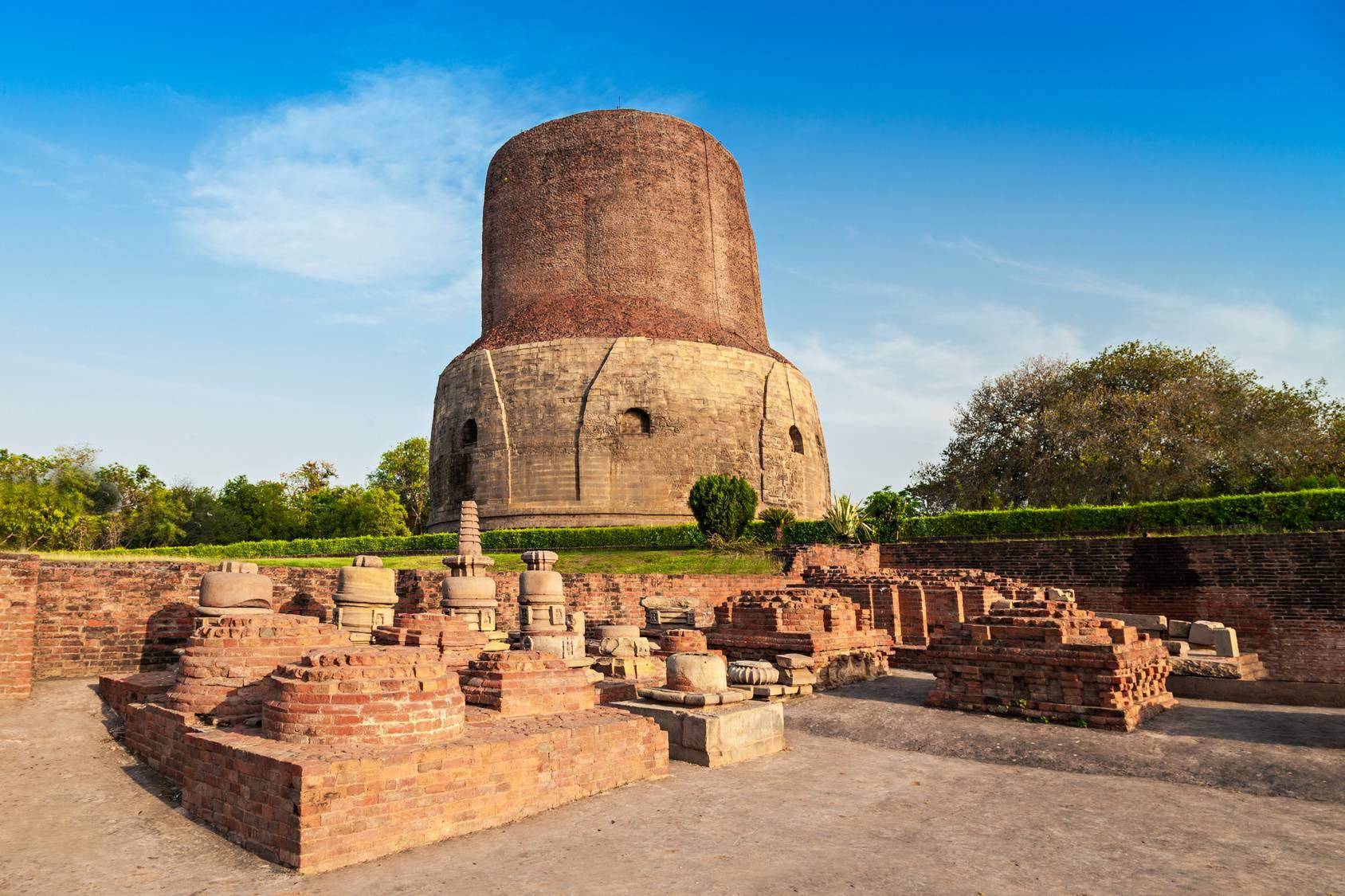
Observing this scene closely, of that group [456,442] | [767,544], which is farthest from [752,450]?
[456,442]

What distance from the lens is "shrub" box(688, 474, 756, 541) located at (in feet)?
63.1

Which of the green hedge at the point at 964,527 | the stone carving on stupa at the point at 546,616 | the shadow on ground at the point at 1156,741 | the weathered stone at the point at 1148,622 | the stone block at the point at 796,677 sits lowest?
the shadow on ground at the point at 1156,741

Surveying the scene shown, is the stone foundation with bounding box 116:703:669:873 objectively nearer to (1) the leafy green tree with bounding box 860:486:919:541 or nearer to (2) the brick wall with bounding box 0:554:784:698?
(2) the brick wall with bounding box 0:554:784:698

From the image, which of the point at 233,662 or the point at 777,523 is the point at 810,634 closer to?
the point at 233,662

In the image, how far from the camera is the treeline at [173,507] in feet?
98.3

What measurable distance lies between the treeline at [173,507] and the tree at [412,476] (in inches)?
2.1

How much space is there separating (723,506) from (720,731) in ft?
44.0

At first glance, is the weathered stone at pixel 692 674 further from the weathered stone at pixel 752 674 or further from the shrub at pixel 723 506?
the shrub at pixel 723 506

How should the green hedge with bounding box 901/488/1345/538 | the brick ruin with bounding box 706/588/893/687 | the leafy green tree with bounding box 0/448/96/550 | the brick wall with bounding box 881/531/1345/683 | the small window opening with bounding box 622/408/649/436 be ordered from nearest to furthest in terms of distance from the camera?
the brick ruin with bounding box 706/588/893/687 < the brick wall with bounding box 881/531/1345/683 < the green hedge with bounding box 901/488/1345/538 < the small window opening with bounding box 622/408/649/436 < the leafy green tree with bounding box 0/448/96/550

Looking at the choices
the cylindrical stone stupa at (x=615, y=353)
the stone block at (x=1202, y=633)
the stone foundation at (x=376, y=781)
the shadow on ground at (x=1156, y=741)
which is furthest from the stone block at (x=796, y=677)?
the cylindrical stone stupa at (x=615, y=353)

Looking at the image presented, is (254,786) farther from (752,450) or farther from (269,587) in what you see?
(752,450)

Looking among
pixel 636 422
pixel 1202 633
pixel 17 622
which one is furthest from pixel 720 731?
pixel 636 422

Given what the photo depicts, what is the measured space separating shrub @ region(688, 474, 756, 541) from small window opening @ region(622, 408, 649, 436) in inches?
169

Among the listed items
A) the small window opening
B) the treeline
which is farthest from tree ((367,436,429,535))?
the small window opening
